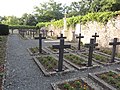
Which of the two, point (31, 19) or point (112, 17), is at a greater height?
point (31, 19)

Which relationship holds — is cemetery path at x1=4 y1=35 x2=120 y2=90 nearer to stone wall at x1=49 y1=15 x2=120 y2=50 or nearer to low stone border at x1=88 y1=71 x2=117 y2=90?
low stone border at x1=88 y1=71 x2=117 y2=90

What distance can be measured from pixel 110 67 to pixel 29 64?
347 centimetres

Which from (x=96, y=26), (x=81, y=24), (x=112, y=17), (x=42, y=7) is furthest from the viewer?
(x=42, y=7)

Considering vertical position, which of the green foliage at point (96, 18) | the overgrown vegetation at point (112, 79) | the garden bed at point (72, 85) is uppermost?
the green foliage at point (96, 18)

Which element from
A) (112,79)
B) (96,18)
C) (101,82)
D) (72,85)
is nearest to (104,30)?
(96,18)

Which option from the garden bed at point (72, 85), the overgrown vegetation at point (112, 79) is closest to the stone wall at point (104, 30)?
the overgrown vegetation at point (112, 79)

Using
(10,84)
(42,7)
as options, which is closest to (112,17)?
(10,84)

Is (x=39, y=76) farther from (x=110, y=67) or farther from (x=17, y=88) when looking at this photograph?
(x=110, y=67)

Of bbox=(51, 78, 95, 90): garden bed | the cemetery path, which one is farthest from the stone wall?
bbox=(51, 78, 95, 90): garden bed

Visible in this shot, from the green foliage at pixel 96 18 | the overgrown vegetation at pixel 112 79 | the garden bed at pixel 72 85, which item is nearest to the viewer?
the garden bed at pixel 72 85

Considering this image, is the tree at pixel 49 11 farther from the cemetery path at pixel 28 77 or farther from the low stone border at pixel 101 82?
the low stone border at pixel 101 82

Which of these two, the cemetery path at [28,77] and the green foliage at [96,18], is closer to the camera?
the cemetery path at [28,77]

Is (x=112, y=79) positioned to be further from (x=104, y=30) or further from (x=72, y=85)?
(x=104, y=30)

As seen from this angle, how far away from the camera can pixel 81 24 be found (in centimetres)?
1393
